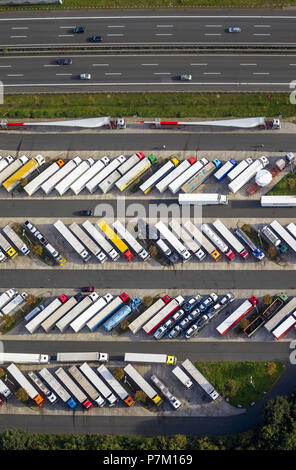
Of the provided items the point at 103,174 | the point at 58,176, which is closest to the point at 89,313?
the point at 103,174

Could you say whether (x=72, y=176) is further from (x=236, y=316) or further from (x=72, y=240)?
(x=236, y=316)

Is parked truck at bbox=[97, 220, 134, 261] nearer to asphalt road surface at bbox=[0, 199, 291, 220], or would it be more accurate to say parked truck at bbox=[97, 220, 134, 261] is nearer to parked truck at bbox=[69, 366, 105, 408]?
asphalt road surface at bbox=[0, 199, 291, 220]

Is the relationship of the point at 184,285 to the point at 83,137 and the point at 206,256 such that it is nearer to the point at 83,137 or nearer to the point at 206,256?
the point at 206,256

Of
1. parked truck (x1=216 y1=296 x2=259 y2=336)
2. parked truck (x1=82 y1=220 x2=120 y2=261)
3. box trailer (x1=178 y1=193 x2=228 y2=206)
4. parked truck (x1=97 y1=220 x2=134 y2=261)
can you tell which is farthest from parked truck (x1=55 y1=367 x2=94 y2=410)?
box trailer (x1=178 y1=193 x2=228 y2=206)

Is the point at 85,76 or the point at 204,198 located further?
the point at 85,76

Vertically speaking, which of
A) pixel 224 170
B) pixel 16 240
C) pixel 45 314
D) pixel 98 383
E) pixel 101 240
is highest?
pixel 16 240

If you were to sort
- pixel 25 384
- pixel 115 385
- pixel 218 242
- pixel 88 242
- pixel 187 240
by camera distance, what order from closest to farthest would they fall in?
pixel 115 385 < pixel 25 384 < pixel 218 242 < pixel 187 240 < pixel 88 242

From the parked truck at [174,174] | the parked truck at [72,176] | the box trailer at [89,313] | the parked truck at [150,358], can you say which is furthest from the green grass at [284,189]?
the box trailer at [89,313]
